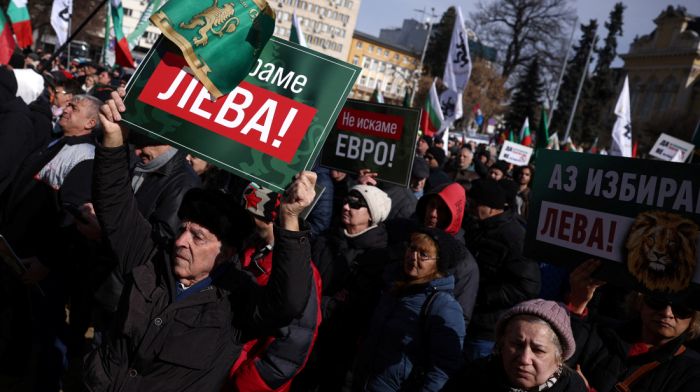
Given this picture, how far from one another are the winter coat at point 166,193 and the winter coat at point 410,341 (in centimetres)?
130

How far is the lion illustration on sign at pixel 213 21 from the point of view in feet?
7.88

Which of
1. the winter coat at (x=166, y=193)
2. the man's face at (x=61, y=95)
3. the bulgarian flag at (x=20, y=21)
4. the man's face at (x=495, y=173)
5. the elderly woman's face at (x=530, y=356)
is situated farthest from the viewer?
the man's face at (x=495, y=173)

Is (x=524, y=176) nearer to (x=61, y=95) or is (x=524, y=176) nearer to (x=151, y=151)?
(x=151, y=151)

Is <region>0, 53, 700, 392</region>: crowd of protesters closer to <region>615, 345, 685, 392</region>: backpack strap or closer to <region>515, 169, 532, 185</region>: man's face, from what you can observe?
<region>615, 345, 685, 392</region>: backpack strap

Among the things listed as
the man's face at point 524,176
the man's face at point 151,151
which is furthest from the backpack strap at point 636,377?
the man's face at point 524,176

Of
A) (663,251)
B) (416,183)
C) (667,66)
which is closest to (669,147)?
(416,183)

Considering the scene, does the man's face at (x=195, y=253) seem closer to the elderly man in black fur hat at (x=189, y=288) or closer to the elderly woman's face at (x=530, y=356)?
the elderly man in black fur hat at (x=189, y=288)

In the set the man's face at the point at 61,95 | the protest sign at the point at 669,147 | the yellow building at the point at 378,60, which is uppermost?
the yellow building at the point at 378,60

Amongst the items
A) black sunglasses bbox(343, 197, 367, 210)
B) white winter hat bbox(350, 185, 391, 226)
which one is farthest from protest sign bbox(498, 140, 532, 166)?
black sunglasses bbox(343, 197, 367, 210)

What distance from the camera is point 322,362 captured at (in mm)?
3588

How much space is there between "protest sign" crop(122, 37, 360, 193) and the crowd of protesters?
15 centimetres

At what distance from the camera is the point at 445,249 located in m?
3.10

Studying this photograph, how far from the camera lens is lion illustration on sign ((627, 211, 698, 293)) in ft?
7.13

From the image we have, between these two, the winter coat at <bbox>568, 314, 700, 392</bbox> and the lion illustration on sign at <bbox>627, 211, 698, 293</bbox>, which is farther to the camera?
the winter coat at <bbox>568, 314, 700, 392</bbox>
